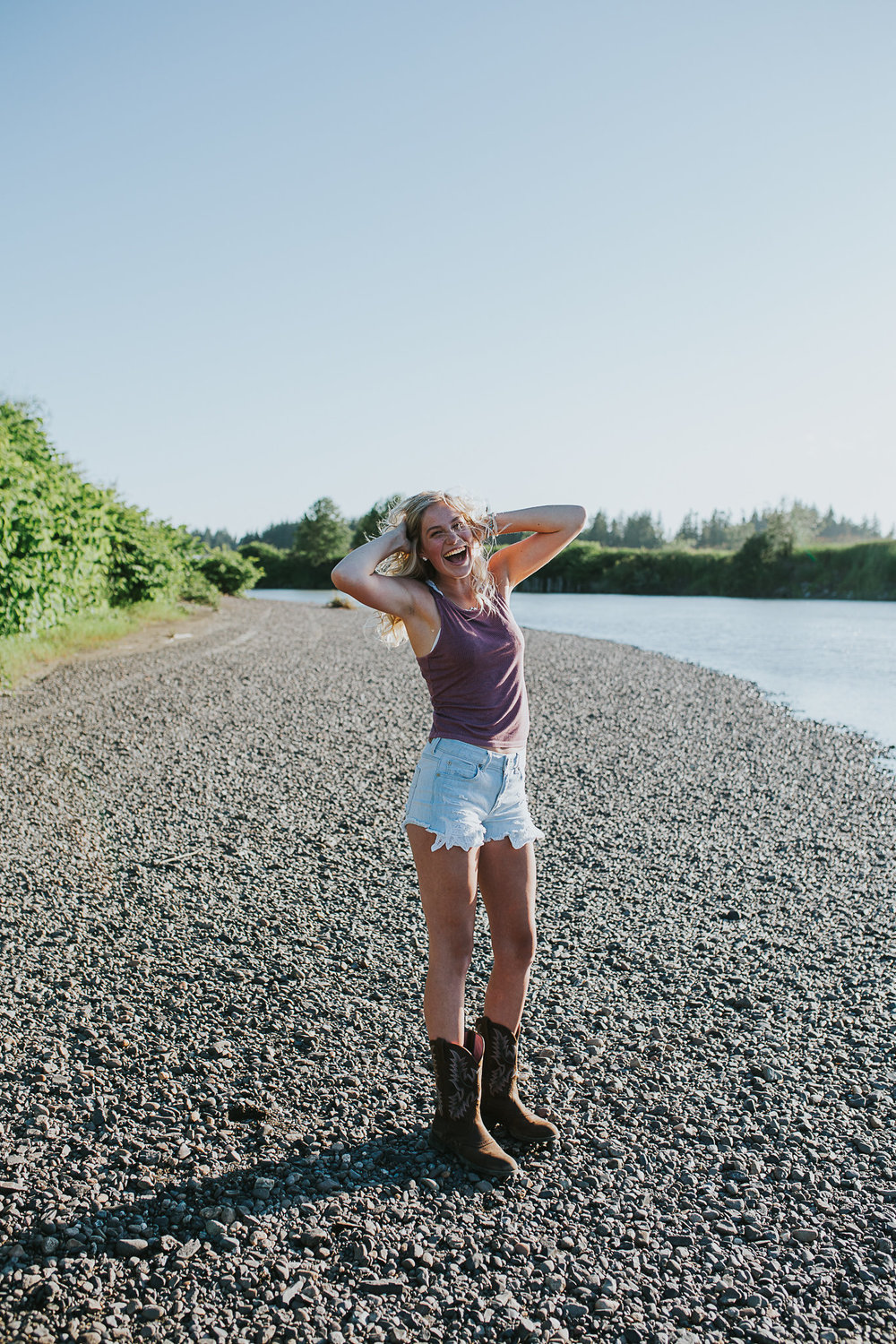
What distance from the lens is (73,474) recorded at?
18938 millimetres

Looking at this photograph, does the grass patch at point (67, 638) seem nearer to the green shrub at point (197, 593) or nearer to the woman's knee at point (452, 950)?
the green shrub at point (197, 593)

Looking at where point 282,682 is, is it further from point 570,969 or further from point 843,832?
point 570,969

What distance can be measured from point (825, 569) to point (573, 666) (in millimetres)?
57278

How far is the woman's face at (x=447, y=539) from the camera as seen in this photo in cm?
298

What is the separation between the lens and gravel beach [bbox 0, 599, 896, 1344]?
2363 millimetres

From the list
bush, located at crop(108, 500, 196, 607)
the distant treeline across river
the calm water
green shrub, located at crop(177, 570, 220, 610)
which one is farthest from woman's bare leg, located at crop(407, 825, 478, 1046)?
the distant treeline across river

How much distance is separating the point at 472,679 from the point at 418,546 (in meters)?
0.52

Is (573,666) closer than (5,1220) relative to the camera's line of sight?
No

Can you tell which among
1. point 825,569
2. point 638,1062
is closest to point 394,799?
point 638,1062

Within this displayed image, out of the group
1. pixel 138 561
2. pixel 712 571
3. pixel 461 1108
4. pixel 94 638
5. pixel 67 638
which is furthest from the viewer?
pixel 712 571

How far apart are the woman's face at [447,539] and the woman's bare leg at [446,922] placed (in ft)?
2.90

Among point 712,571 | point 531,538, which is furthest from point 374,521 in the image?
point 712,571

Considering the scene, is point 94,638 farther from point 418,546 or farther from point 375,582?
point 375,582

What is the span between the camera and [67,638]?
17.1m
